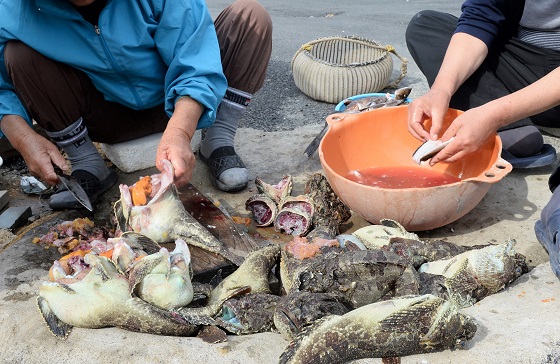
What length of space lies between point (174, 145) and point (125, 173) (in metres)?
0.98

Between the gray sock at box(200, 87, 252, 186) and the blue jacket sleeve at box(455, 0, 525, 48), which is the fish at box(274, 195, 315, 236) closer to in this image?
the gray sock at box(200, 87, 252, 186)

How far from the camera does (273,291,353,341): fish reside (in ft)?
5.66

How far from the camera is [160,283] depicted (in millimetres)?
1863

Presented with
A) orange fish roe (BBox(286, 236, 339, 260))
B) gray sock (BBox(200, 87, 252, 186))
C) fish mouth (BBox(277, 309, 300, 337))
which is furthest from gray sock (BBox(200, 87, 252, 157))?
fish mouth (BBox(277, 309, 300, 337))

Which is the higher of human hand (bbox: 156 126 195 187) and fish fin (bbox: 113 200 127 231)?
human hand (bbox: 156 126 195 187)

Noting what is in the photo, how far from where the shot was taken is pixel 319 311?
1.76m

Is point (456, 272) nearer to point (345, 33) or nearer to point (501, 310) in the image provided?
point (501, 310)

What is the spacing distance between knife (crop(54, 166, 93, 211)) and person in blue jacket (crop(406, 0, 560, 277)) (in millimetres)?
1487

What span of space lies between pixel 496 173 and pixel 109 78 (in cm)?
181

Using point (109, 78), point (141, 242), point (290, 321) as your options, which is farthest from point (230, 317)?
point (109, 78)

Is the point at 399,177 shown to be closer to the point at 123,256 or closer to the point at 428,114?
the point at 428,114

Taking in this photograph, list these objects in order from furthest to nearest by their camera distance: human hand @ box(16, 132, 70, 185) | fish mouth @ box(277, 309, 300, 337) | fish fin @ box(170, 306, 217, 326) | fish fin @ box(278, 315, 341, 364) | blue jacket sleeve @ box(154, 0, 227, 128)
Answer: blue jacket sleeve @ box(154, 0, 227, 128)
human hand @ box(16, 132, 70, 185)
fish fin @ box(170, 306, 217, 326)
fish mouth @ box(277, 309, 300, 337)
fish fin @ box(278, 315, 341, 364)

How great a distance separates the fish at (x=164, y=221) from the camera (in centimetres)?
230

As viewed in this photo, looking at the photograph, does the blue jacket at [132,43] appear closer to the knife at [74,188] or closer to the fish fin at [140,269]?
the knife at [74,188]
